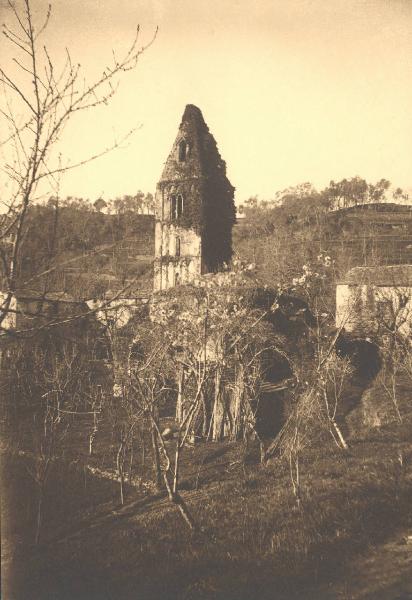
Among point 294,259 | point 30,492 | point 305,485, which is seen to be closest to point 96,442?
point 30,492

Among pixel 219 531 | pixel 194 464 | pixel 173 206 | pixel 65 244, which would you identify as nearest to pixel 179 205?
pixel 173 206

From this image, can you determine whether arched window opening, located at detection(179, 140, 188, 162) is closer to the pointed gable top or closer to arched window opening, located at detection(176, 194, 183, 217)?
the pointed gable top

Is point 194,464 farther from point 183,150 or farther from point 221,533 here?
point 183,150

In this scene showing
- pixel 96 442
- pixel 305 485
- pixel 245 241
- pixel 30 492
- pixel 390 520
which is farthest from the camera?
pixel 245 241

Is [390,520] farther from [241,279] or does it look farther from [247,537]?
[241,279]

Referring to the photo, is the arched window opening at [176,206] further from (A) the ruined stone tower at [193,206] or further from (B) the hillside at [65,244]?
(B) the hillside at [65,244]

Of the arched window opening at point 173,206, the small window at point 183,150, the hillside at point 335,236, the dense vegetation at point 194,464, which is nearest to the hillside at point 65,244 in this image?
the dense vegetation at point 194,464

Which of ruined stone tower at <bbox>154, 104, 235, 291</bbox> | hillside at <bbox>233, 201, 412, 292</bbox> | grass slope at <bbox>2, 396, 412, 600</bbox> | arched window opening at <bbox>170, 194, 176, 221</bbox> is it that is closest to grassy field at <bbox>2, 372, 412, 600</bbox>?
grass slope at <bbox>2, 396, 412, 600</bbox>
